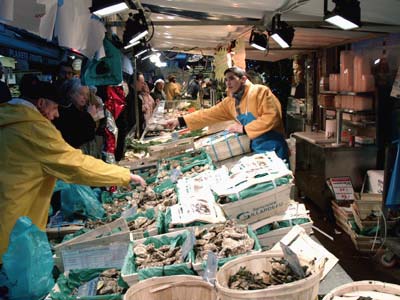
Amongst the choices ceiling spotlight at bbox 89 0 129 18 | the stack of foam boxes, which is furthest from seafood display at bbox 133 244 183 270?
the stack of foam boxes

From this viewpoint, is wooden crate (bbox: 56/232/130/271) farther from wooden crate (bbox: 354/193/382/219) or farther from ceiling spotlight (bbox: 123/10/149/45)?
wooden crate (bbox: 354/193/382/219)

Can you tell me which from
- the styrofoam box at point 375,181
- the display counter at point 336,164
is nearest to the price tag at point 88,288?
Result: the styrofoam box at point 375,181

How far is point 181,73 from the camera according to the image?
31234mm

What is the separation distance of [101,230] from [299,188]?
757 centimetres

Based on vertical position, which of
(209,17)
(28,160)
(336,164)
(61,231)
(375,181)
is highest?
(209,17)

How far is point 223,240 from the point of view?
8.45 ft

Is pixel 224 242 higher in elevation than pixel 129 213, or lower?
higher

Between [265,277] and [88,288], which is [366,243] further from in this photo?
[88,288]

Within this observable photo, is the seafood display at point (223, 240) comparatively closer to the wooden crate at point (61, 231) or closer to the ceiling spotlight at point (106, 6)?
the wooden crate at point (61, 231)

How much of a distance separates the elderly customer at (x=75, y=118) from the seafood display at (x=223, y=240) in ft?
9.02

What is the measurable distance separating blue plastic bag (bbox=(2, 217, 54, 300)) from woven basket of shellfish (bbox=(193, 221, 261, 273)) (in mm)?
952

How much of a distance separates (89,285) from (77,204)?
5.11 feet

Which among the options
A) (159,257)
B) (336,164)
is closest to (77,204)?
(159,257)

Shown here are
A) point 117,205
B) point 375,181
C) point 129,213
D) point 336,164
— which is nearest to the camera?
point 129,213
